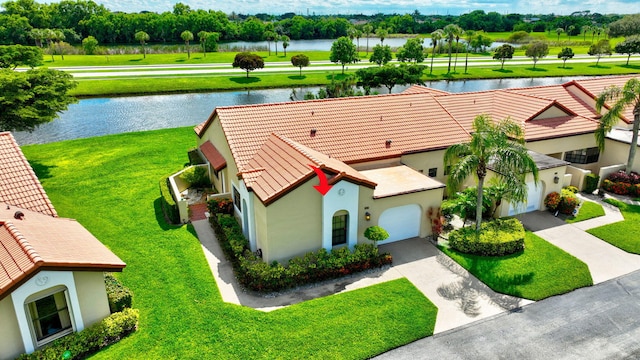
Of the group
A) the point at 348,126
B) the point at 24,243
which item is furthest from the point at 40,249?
the point at 348,126

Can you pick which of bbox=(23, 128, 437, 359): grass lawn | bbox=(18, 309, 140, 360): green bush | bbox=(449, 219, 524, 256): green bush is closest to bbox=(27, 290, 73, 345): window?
bbox=(18, 309, 140, 360): green bush

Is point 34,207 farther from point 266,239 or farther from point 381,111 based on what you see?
point 381,111

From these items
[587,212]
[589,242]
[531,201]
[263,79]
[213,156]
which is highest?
[263,79]

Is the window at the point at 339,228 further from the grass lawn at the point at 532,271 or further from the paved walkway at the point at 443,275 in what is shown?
the grass lawn at the point at 532,271

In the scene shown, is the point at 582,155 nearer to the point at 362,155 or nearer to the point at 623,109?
the point at 623,109

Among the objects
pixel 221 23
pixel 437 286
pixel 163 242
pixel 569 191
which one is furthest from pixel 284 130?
pixel 221 23

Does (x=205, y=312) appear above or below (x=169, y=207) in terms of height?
below
